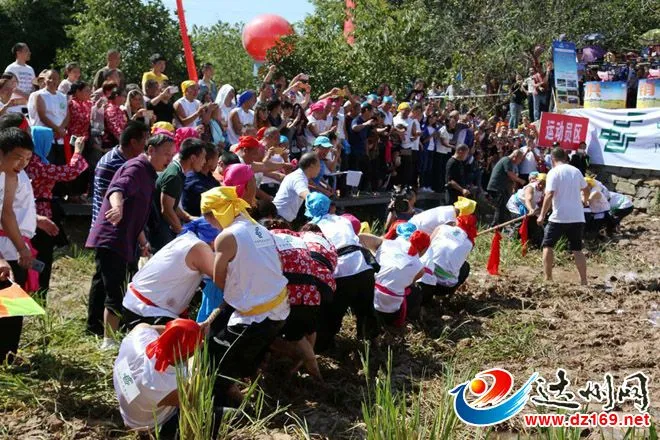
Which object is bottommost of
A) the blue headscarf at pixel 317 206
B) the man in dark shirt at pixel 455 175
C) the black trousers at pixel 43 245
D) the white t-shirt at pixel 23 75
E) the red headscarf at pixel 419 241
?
the man in dark shirt at pixel 455 175

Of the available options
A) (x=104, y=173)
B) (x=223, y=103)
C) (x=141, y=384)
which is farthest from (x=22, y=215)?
(x=223, y=103)

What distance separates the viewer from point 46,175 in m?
6.21

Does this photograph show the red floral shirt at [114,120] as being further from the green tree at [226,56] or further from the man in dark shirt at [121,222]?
the green tree at [226,56]

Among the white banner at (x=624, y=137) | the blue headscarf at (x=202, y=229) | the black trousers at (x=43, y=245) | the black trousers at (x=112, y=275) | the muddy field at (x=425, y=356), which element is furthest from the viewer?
the white banner at (x=624, y=137)

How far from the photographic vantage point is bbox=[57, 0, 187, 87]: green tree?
16188mm

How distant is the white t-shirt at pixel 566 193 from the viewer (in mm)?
9602

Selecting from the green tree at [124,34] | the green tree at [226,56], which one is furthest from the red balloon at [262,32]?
the green tree at [124,34]

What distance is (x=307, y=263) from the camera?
213 inches

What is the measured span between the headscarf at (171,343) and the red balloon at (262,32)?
19.2m

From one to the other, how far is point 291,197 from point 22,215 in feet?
11.0

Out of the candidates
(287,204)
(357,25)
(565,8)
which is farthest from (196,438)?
(565,8)

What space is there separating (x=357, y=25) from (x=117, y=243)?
14.3 meters

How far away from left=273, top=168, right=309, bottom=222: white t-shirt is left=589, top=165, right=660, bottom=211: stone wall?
10.0m

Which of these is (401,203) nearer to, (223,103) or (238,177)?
(223,103)
